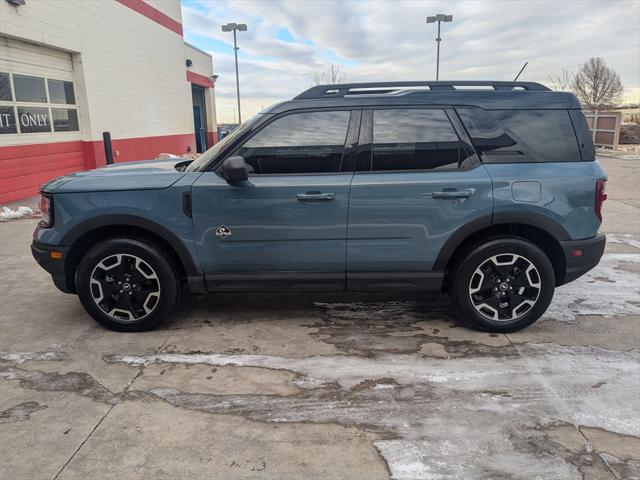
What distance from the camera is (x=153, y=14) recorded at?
17.2 metres

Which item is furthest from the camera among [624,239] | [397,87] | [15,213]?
[15,213]

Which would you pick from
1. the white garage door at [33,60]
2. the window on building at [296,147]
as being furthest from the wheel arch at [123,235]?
the white garage door at [33,60]

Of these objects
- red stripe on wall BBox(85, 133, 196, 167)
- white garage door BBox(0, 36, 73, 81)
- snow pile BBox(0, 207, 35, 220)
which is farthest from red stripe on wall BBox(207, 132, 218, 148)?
snow pile BBox(0, 207, 35, 220)

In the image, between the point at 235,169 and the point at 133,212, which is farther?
the point at 133,212

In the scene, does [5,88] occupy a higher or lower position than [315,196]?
higher

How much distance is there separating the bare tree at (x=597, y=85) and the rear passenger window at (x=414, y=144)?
40.2m

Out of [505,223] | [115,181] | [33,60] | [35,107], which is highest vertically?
[33,60]

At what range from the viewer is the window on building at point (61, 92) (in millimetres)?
11430

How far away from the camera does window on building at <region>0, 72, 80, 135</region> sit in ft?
32.4

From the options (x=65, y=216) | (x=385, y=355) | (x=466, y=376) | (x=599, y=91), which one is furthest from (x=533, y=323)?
(x=599, y=91)

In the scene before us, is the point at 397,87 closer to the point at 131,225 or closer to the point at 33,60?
the point at 131,225

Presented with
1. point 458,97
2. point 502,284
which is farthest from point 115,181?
point 502,284

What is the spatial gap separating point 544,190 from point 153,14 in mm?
17080

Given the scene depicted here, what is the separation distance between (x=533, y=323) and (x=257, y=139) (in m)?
2.72
